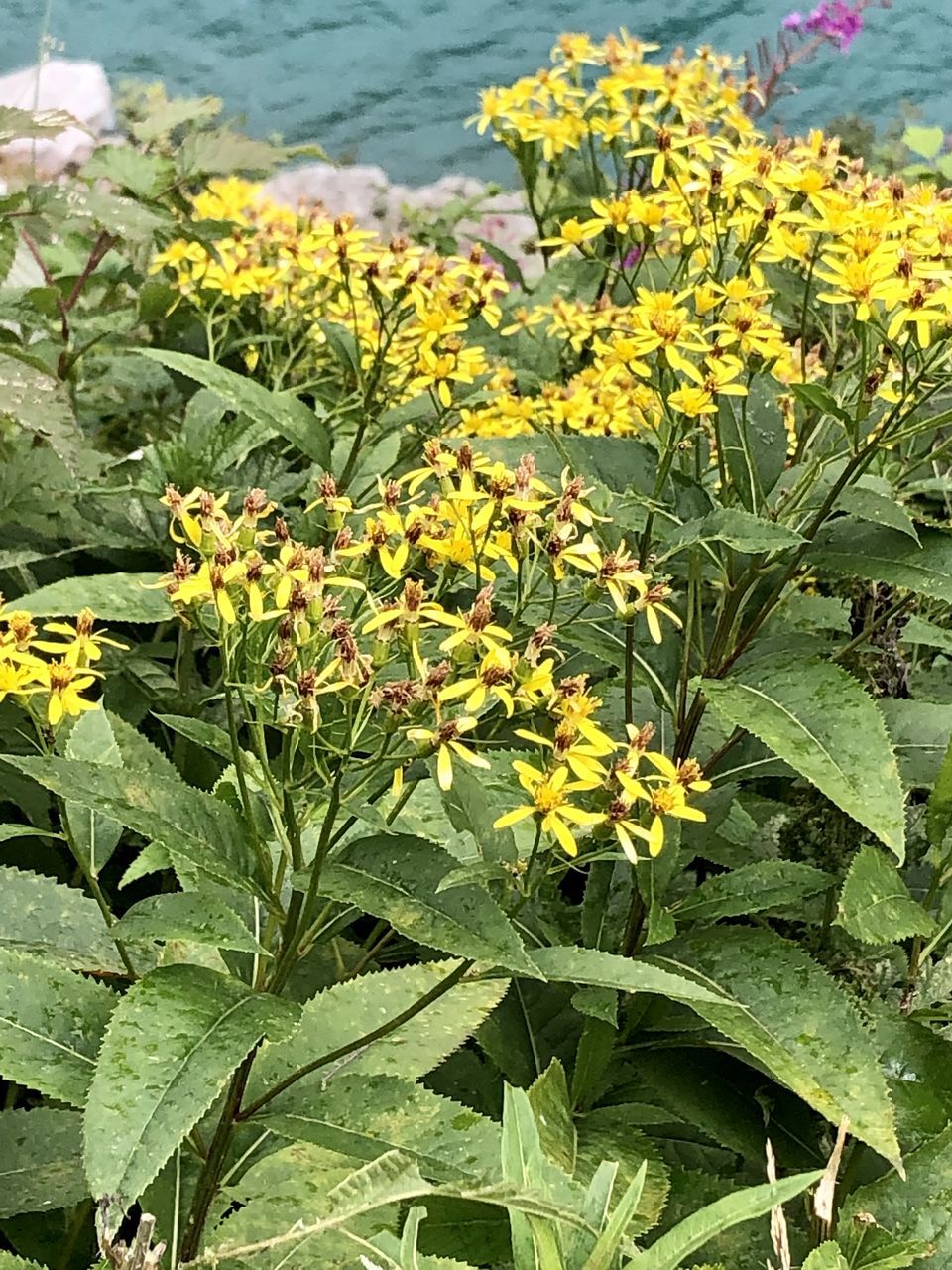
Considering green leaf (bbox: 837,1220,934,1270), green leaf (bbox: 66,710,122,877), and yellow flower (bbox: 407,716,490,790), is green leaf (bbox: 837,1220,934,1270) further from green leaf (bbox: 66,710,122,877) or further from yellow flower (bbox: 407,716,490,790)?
green leaf (bbox: 66,710,122,877)

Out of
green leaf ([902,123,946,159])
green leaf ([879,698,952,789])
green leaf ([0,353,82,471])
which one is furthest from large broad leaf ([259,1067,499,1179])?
green leaf ([902,123,946,159])

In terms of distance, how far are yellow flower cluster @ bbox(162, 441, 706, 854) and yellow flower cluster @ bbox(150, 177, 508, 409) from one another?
0.97 feet

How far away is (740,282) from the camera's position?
1.94ft

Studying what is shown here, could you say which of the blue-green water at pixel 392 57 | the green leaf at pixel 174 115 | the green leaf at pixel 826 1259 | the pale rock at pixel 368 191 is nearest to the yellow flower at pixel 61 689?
the green leaf at pixel 826 1259

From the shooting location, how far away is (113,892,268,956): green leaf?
Result: 0.41 m

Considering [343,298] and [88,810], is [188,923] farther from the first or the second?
[343,298]

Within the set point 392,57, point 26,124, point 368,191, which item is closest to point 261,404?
point 26,124

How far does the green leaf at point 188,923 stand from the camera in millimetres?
405

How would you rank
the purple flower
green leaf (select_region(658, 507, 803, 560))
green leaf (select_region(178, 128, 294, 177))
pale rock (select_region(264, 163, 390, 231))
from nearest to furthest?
green leaf (select_region(658, 507, 803, 560)), green leaf (select_region(178, 128, 294, 177)), the purple flower, pale rock (select_region(264, 163, 390, 231))

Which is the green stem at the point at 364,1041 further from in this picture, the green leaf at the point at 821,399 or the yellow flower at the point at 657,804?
the green leaf at the point at 821,399

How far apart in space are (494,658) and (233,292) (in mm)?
621

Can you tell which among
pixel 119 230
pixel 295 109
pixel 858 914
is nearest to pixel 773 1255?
pixel 858 914

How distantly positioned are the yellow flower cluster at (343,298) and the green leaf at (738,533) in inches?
11.4

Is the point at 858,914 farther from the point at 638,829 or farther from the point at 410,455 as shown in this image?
the point at 410,455
